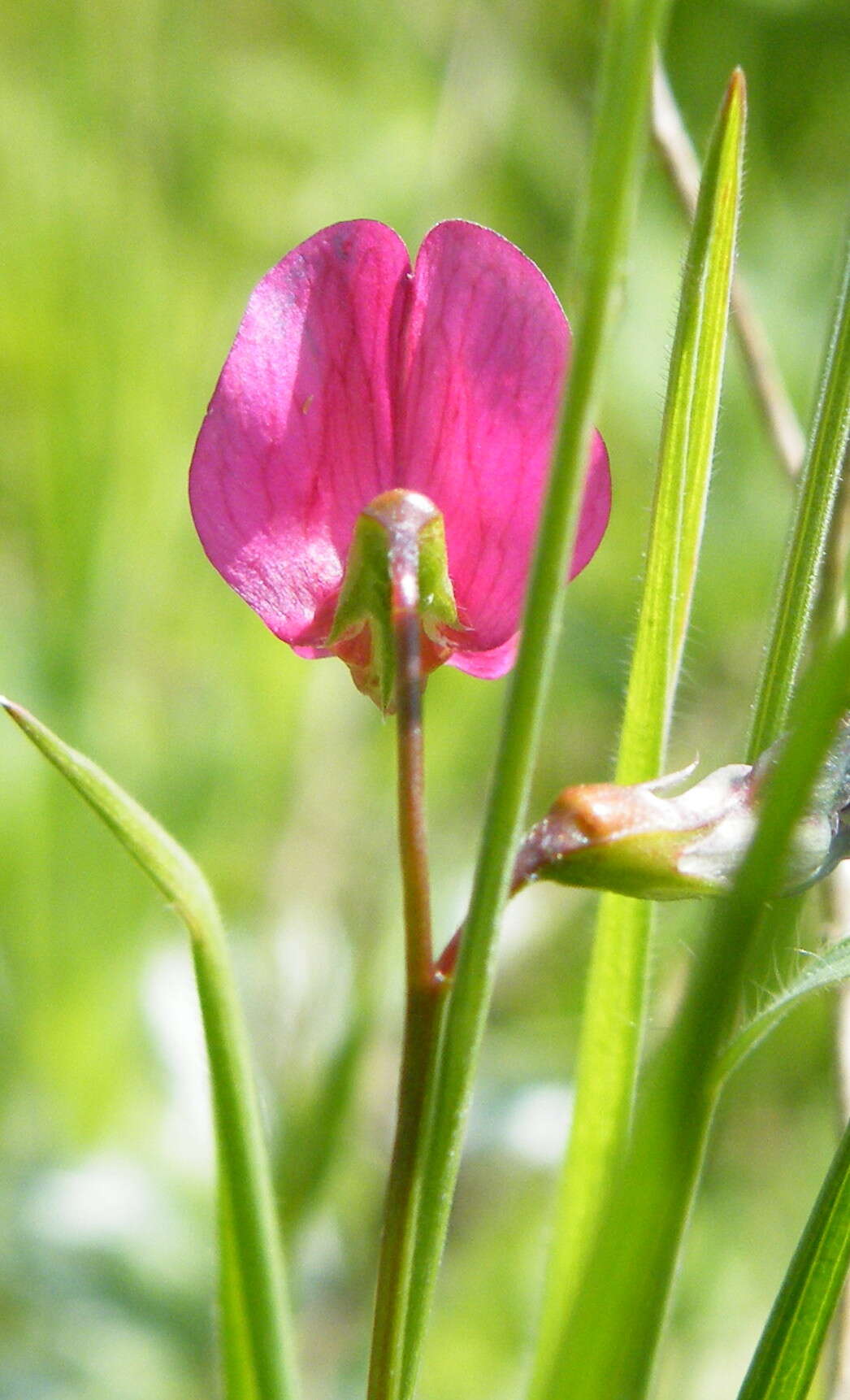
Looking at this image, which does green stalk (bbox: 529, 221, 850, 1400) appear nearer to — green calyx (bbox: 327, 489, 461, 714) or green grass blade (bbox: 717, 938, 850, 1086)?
green grass blade (bbox: 717, 938, 850, 1086)

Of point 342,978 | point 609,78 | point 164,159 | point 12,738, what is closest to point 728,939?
point 609,78

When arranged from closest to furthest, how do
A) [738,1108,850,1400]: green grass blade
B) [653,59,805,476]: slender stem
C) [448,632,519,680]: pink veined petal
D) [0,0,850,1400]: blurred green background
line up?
[738,1108,850,1400]: green grass blade, [448,632,519,680]: pink veined petal, [653,59,805,476]: slender stem, [0,0,850,1400]: blurred green background

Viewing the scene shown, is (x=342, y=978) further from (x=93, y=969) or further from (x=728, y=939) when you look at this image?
(x=728, y=939)

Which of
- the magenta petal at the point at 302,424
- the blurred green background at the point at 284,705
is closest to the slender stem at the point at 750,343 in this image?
the blurred green background at the point at 284,705

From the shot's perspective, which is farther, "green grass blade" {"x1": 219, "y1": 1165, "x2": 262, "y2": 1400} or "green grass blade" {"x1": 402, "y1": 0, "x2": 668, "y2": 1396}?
"green grass blade" {"x1": 219, "y1": 1165, "x2": 262, "y2": 1400}

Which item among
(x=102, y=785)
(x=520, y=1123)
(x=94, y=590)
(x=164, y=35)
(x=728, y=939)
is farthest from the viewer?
(x=164, y=35)

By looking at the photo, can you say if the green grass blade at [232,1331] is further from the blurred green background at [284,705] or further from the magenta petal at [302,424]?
the blurred green background at [284,705]

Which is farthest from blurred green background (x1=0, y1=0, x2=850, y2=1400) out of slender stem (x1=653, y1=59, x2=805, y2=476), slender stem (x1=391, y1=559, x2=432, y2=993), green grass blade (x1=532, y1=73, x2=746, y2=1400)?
slender stem (x1=391, y1=559, x2=432, y2=993)

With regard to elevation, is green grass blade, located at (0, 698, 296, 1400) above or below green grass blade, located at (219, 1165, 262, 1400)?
above
